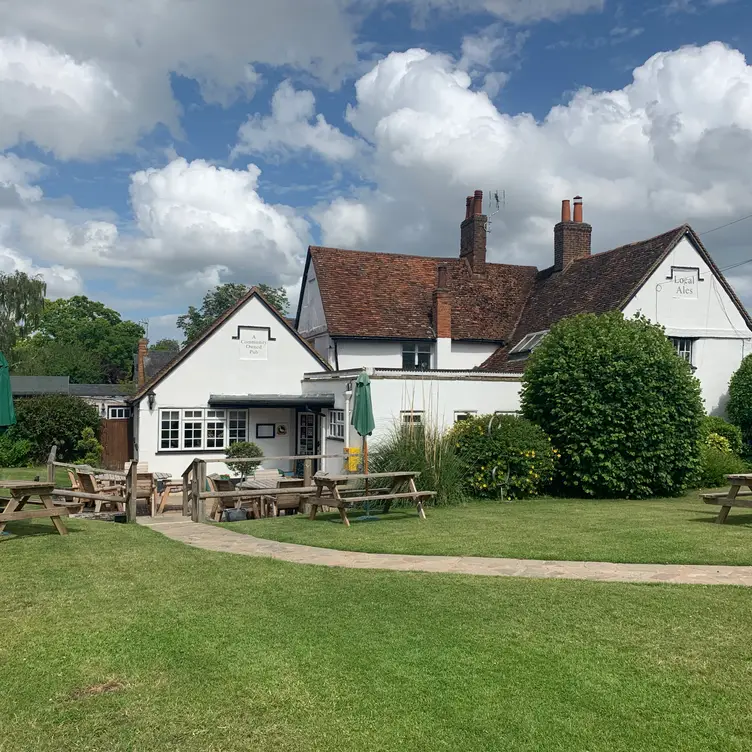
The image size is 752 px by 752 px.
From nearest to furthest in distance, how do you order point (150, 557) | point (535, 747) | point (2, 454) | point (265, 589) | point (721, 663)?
point (535, 747), point (721, 663), point (265, 589), point (150, 557), point (2, 454)

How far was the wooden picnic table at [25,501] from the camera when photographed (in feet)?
33.2

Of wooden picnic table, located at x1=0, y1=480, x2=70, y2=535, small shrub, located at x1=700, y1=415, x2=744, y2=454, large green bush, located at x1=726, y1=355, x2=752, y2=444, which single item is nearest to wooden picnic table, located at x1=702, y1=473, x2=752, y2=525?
wooden picnic table, located at x1=0, y1=480, x2=70, y2=535

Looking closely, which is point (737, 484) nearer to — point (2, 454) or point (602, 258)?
point (602, 258)

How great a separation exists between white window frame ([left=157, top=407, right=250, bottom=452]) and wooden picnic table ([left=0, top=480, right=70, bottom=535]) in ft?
41.3

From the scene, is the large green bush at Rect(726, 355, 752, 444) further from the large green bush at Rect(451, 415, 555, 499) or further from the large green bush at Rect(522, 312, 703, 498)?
the large green bush at Rect(451, 415, 555, 499)

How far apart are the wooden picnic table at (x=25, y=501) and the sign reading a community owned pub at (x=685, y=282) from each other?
1994cm

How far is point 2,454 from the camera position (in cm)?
2636

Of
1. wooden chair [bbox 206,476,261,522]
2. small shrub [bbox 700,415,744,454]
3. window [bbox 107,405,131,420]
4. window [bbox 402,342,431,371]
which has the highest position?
window [bbox 402,342,431,371]

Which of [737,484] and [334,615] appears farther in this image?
[737,484]

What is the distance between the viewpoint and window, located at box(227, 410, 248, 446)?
963 inches

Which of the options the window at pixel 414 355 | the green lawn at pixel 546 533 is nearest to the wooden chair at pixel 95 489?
the green lawn at pixel 546 533

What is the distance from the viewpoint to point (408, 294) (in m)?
28.0

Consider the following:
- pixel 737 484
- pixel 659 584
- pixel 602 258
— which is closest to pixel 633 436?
pixel 737 484

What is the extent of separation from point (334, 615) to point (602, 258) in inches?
887
